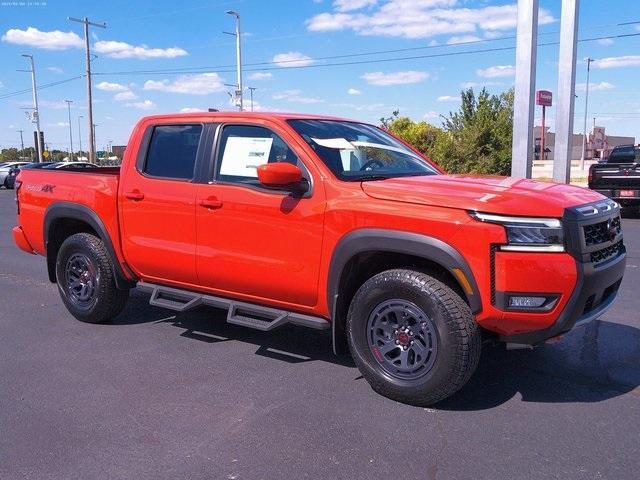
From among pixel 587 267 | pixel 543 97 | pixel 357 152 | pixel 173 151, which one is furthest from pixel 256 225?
pixel 543 97

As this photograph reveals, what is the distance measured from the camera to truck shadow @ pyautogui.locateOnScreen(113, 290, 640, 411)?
4.08 meters

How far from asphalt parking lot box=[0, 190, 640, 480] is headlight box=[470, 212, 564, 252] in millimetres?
1053

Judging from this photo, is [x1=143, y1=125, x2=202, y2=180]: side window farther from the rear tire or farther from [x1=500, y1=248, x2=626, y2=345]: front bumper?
[x1=500, y1=248, x2=626, y2=345]: front bumper

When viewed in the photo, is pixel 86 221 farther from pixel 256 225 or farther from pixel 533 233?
pixel 533 233

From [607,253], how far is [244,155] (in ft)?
8.53

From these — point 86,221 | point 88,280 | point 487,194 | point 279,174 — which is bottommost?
point 88,280

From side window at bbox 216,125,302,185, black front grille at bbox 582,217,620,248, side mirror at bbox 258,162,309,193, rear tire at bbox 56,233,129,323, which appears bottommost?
rear tire at bbox 56,233,129,323

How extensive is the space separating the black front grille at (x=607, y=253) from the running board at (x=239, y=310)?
1736mm

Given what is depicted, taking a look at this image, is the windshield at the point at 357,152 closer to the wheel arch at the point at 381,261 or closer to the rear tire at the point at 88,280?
the wheel arch at the point at 381,261

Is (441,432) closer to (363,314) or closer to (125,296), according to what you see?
(363,314)

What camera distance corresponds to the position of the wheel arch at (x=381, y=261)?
3.59 m

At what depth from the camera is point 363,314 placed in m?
4.02

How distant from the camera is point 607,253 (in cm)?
388

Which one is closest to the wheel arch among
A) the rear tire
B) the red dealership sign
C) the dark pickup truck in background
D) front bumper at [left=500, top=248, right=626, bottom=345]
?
front bumper at [left=500, top=248, right=626, bottom=345]
